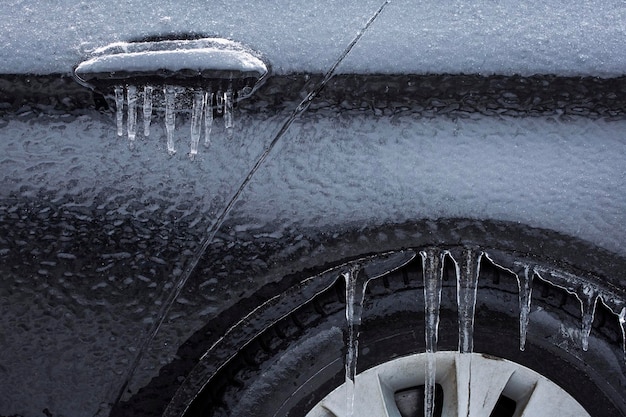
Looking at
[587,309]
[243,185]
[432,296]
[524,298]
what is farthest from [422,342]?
[243,185]

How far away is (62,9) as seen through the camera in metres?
1.79

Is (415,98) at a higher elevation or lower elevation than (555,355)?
higher

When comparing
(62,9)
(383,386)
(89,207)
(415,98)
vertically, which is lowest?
(383,386)

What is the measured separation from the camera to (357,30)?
1.75 metres

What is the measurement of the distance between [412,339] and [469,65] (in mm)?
587

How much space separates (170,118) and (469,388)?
0.86 m

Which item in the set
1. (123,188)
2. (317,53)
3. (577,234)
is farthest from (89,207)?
(577,234)

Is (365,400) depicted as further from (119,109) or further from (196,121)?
(119,109)

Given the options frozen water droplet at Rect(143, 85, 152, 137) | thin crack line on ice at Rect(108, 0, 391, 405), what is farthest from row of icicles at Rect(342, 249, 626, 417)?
frozen water droplet at Rect(143, 85, 152, 137)

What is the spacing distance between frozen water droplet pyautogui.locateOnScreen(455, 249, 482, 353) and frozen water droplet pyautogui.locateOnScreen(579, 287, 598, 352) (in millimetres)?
231

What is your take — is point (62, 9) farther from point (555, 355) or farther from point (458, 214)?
point (555, 355)

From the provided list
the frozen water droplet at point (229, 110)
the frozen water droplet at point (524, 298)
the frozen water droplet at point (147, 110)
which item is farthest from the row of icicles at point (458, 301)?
the frozen water droplet at point (147, 110)

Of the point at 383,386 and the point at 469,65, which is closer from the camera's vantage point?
the point at 469,65

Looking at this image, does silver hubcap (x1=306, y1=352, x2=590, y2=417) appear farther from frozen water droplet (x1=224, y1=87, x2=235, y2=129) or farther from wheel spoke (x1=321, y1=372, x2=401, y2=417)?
frozen water droplet (x1=224, y1=87, x2=235, y2=129)
